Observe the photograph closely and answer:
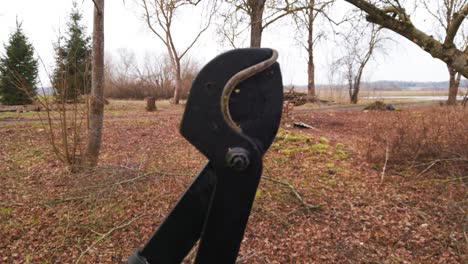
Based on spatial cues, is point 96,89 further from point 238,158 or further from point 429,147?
point 429,147

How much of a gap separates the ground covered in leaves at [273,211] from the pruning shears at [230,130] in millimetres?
2599

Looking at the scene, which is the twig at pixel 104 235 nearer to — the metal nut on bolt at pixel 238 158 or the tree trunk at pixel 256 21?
the metal nut on bolt at pixel 238 158

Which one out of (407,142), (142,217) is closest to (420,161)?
(407,142)

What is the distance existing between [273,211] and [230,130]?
12.2ft

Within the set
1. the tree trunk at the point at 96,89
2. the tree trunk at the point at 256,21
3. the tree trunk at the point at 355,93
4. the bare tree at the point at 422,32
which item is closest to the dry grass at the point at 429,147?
the bare tree at the point at 422,32

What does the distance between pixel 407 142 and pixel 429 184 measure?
1.29 metres

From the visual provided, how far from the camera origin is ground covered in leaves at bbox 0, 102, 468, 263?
3.68m

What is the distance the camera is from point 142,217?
4.35 metres

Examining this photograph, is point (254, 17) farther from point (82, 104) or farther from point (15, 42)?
point (15, 42)

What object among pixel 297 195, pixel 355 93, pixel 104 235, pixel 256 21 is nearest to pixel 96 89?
pixel 104 235

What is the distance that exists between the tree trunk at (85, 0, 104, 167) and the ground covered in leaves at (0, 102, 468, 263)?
65 cm

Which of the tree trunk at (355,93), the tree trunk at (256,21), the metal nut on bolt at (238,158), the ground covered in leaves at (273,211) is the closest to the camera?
the metal nut on bolt at (238,158)

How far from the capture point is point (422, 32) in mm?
5273

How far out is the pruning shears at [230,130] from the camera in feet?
3.50
